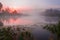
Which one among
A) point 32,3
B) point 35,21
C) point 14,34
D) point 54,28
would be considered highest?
point 32,3

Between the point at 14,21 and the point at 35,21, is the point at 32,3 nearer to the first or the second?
the point at 35,21

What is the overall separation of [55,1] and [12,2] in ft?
2.49

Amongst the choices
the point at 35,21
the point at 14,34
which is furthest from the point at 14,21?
the point at 35,21

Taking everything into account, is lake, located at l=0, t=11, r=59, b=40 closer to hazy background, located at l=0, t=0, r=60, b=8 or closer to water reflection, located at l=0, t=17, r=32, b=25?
water reflection, located at l=0, t=17, r=32, b=25

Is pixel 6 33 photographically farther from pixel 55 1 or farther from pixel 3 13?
pixel 55 1

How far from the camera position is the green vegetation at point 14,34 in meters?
2.28

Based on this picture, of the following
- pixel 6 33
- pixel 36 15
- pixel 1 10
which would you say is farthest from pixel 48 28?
pixel 1 10

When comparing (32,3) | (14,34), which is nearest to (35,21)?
(32,3)

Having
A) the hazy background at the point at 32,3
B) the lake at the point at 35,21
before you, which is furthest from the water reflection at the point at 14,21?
the hazy background at the point at 32,3

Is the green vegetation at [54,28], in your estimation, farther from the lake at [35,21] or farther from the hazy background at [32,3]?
the hazy background at [32,3]

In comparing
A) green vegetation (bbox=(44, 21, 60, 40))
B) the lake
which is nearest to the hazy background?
the lake

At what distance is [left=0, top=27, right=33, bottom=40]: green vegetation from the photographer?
2.28m

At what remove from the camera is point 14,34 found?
2.32 metres

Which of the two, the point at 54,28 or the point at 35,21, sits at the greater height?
the point at 35,21
